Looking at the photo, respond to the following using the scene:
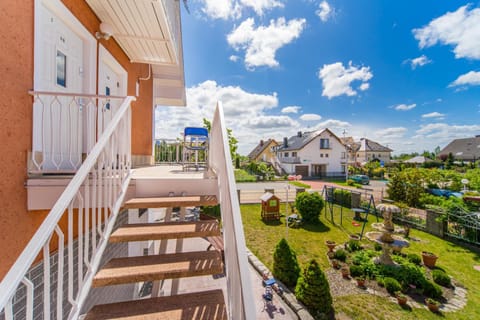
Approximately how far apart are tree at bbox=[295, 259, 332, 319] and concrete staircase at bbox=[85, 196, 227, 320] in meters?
3.25

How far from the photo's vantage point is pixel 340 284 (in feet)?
17.2

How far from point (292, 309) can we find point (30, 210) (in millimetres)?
4940

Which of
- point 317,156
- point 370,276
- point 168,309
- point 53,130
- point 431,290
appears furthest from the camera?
point 317,156

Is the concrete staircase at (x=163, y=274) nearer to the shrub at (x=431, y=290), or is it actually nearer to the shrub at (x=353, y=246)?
the shrub at (x=431, y=290)

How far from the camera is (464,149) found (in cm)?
3450

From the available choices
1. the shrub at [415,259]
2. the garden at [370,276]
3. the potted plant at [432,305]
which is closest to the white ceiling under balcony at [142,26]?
the garden at [370,276]

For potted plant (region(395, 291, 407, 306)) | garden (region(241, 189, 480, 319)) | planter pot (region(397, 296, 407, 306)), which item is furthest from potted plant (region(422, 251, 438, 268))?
planter pot (region(397, 296, 407, 306))

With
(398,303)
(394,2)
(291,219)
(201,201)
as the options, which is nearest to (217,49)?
(394,2)

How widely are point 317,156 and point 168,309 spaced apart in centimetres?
2942

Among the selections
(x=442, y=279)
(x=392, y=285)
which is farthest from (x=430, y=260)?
(x=392, y=285)

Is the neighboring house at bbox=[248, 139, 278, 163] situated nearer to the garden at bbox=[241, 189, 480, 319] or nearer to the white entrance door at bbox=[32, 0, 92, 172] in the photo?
the garden at bbox=[241, 189, 480, 319]

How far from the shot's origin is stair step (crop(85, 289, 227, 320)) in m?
1.47

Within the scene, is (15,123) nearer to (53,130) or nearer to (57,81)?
(53,130)

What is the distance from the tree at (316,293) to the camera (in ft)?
13.6
